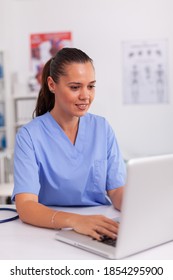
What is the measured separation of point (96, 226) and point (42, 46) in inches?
139

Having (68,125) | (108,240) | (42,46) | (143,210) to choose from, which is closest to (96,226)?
(108,240)

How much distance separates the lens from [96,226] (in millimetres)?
988

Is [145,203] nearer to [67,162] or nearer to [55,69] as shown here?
[67,162]

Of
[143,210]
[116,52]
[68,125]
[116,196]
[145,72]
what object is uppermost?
[116,52]

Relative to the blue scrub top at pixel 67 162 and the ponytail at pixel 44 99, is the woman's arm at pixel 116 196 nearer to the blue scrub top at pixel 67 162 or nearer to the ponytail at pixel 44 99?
the blue scrub top at pixel 67 162

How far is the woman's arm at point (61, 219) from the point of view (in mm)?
980

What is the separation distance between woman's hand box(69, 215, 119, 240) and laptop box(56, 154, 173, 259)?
0.03 m

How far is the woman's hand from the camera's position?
0.97 meters

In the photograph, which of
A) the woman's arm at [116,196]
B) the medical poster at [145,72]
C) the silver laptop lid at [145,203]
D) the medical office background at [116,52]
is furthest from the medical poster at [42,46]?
the silver laptop lid at [145,203]

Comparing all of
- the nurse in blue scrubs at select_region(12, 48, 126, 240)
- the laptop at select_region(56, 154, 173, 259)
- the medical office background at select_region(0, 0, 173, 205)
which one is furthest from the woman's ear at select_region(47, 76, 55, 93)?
the medical office background at select_region(0, 0, 173, 205)

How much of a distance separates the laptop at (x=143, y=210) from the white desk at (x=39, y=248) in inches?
0.7

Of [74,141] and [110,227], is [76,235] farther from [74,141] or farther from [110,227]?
[74,141]

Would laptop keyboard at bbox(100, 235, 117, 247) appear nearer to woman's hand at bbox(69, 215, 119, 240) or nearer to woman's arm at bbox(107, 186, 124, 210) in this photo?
woman's hand at bbox(69, 215, 119, 240)

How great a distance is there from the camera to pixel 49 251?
0.96 metres
